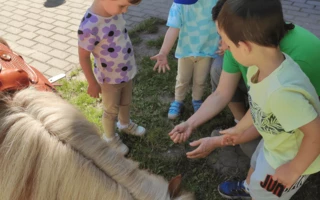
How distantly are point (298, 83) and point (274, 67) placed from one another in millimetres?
141

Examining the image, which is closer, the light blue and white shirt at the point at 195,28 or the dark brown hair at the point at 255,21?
the dark brown hair at the point at 255,21

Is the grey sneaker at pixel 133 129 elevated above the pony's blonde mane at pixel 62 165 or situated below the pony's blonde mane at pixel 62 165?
below

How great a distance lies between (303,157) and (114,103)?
1622mm

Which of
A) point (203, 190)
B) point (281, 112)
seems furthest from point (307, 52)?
point (203, 190)

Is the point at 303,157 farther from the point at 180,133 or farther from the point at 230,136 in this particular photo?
the point at 180,133

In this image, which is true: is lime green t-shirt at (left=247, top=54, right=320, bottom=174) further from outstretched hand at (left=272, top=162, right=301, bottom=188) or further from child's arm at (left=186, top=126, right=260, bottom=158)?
child's arm at (left=186, top=126, right=260, bottom=158)

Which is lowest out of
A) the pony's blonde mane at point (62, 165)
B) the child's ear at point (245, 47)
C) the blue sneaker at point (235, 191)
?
the blue sneaker at point (235, 191)

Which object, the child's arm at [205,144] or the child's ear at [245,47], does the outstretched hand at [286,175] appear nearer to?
the child's arm at [205,144]

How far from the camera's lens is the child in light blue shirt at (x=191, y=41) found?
299 centimetres

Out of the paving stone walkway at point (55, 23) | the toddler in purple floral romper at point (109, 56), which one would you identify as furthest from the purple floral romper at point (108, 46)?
the paving stone walkway at point (55, 23)

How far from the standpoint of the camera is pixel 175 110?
354cm

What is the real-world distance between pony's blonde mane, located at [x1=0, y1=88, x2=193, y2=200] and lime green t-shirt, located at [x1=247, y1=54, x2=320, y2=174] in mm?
694

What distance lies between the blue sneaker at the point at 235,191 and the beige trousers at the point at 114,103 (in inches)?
42.1

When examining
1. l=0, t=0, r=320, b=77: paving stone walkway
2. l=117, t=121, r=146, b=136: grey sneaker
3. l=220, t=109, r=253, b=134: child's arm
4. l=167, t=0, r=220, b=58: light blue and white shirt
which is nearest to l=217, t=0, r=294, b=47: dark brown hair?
l=220, t=109, r=253, b=134: child's arm
